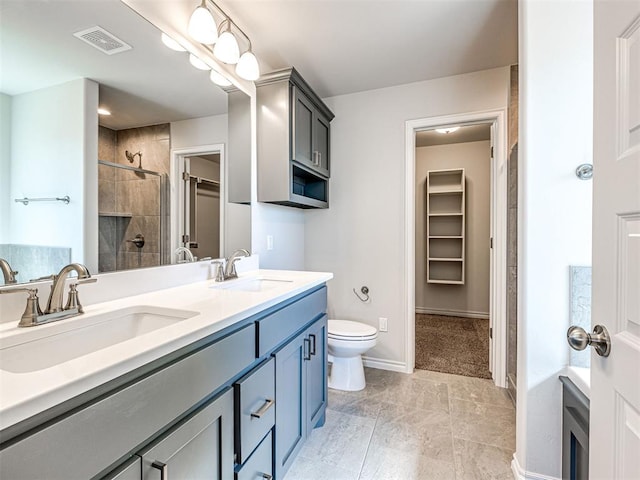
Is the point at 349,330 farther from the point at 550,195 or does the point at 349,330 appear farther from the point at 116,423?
the point at 116,423

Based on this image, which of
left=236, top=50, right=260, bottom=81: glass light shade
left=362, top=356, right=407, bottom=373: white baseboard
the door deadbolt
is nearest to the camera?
the door deadbolt

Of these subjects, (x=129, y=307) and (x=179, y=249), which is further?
(x=179, y=249)

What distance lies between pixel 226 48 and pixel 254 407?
1680 millimetres

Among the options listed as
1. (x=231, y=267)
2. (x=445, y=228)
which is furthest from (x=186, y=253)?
(x=445, y=228)

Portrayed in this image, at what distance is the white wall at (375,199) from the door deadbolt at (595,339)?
1846mm

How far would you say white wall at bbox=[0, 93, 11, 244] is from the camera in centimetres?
85

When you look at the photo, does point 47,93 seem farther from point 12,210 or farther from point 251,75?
point 251,75

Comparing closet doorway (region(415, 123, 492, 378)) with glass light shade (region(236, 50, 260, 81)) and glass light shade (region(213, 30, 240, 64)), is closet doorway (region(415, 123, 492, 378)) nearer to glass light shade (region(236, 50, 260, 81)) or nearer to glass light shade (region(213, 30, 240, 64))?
glass light shade (region(236, 50, 260, 81))

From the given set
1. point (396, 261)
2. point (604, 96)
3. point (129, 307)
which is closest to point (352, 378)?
point (396, 261)

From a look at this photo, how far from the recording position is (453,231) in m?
4.23

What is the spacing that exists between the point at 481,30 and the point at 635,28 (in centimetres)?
161

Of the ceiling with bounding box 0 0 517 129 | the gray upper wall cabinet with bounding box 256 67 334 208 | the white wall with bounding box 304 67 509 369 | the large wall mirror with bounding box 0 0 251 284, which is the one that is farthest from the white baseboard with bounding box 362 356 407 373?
the ceiling with bounding box 0 0 517 129

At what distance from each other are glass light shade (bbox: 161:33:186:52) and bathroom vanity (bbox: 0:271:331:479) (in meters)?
1.13

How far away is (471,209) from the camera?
407 centimetres
